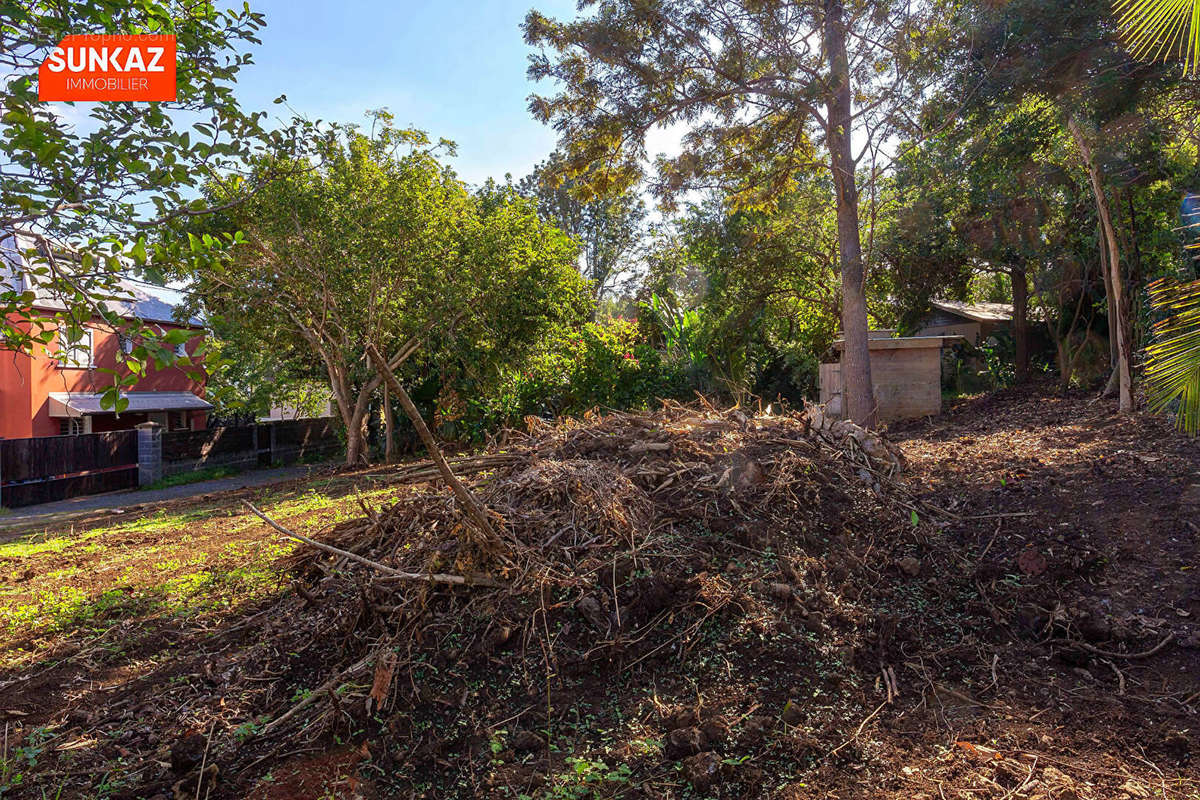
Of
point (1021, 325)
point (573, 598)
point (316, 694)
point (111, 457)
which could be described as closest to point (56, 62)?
point (316, 694)

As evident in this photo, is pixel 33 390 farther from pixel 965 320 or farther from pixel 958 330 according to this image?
pixel 965 320

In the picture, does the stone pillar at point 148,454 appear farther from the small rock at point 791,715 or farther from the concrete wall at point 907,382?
the small rock at point 791,715

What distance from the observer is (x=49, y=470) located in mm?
12875

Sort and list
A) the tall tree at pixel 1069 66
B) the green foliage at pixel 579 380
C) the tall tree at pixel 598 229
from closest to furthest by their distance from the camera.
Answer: the tall tree at pixel 1069 66, the green foliage at pixel 579 380, the tall tree at pixel 598 229

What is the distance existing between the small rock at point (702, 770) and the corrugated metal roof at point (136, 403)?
17.2 meters

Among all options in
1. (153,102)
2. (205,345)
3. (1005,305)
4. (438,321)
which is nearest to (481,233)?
(438,321)

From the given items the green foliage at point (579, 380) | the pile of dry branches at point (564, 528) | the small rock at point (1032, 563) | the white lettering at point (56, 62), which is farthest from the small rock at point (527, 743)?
the green foliage at point (579, 380)

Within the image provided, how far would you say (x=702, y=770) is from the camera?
7.83 feet

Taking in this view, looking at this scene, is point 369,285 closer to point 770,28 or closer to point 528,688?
point 770,28

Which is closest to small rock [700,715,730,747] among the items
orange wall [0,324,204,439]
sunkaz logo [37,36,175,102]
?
sunkaz logo [37,36,175,102]

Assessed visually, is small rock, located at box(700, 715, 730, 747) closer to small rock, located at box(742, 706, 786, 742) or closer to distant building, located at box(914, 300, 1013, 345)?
small rock, located at box(742, 706, 786, 742)

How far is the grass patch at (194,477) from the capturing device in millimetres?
14906

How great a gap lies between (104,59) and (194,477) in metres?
14.0

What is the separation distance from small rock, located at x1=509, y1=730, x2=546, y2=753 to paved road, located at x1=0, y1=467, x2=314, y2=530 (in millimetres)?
10077
